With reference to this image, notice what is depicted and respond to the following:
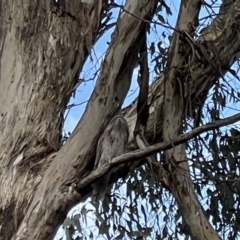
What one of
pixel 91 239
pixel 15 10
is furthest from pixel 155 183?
pixel 15 10

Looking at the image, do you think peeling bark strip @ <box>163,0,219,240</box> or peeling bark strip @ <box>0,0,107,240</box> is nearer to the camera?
peeling bark strip @ <box>163,0,219,240</box>

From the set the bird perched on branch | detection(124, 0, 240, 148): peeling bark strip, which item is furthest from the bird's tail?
detection(124, 0, 240, 148): peeling bark strip

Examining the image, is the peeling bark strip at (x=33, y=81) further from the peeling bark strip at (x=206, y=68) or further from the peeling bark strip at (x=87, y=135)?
the peeling bark strip at (x=206, y=68)

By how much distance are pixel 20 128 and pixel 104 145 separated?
0.38 meters

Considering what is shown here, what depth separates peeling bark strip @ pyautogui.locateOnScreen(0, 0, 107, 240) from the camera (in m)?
2.60

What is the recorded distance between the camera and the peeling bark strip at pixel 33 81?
8.54 feet

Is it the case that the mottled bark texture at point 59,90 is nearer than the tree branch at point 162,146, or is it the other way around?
the tree branch at point 162,146

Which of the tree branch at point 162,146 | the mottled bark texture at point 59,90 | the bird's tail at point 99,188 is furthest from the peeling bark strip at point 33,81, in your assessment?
the tree branch at point 162,146

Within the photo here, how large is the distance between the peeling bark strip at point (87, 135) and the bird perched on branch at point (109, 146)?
0.13ft

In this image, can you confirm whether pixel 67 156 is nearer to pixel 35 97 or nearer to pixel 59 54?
pixel 35 97

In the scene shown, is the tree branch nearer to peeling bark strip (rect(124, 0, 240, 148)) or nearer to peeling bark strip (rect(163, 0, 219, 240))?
peeling bark strip (rect(163, 0, 219, 240))

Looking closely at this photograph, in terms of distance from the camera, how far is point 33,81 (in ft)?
9.14

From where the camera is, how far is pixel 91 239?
289 cm

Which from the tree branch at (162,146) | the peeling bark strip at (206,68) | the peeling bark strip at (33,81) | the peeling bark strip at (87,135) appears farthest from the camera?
the peeling bark strip at (206,68)
